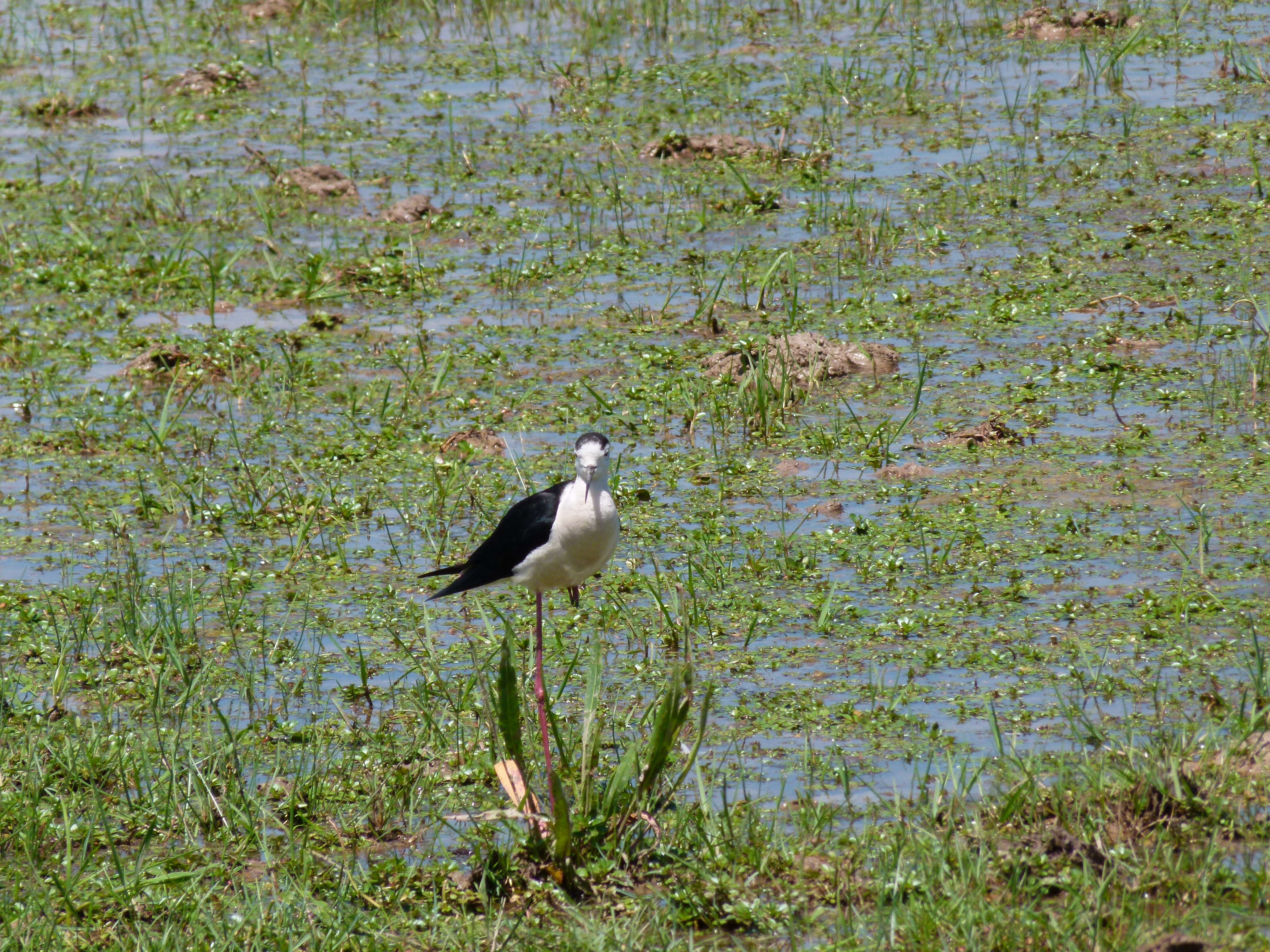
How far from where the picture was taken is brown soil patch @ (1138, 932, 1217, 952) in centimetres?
371

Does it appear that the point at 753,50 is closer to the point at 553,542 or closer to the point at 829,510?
the point at 829,510

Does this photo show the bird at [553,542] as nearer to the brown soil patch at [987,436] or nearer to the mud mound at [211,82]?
→ the brown soil patch at [987,436]

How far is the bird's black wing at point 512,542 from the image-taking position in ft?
17.2

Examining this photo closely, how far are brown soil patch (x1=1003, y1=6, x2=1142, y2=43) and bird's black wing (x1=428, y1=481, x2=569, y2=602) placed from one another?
28.8 ft

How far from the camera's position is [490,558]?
17.9 ft

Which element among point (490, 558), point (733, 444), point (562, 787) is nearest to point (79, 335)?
point (733, 444)

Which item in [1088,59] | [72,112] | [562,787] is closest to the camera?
[562,787]

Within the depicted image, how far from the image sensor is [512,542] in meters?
5.35

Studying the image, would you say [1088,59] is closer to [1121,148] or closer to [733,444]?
[1121,148]

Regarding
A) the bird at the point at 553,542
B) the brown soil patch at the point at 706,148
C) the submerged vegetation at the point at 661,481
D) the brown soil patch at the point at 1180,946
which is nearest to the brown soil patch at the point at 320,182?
the submerged vegetation at the point at 661,481

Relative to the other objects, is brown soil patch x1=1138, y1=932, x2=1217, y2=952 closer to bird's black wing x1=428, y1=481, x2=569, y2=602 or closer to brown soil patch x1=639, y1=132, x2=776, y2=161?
bird's black wing x1=428, y1=481, x2=569, y2=602

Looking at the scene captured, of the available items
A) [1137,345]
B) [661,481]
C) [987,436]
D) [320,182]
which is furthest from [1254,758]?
[320,182]

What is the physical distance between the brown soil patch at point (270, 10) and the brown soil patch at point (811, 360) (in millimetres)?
8529

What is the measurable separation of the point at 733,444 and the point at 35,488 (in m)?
3.27
